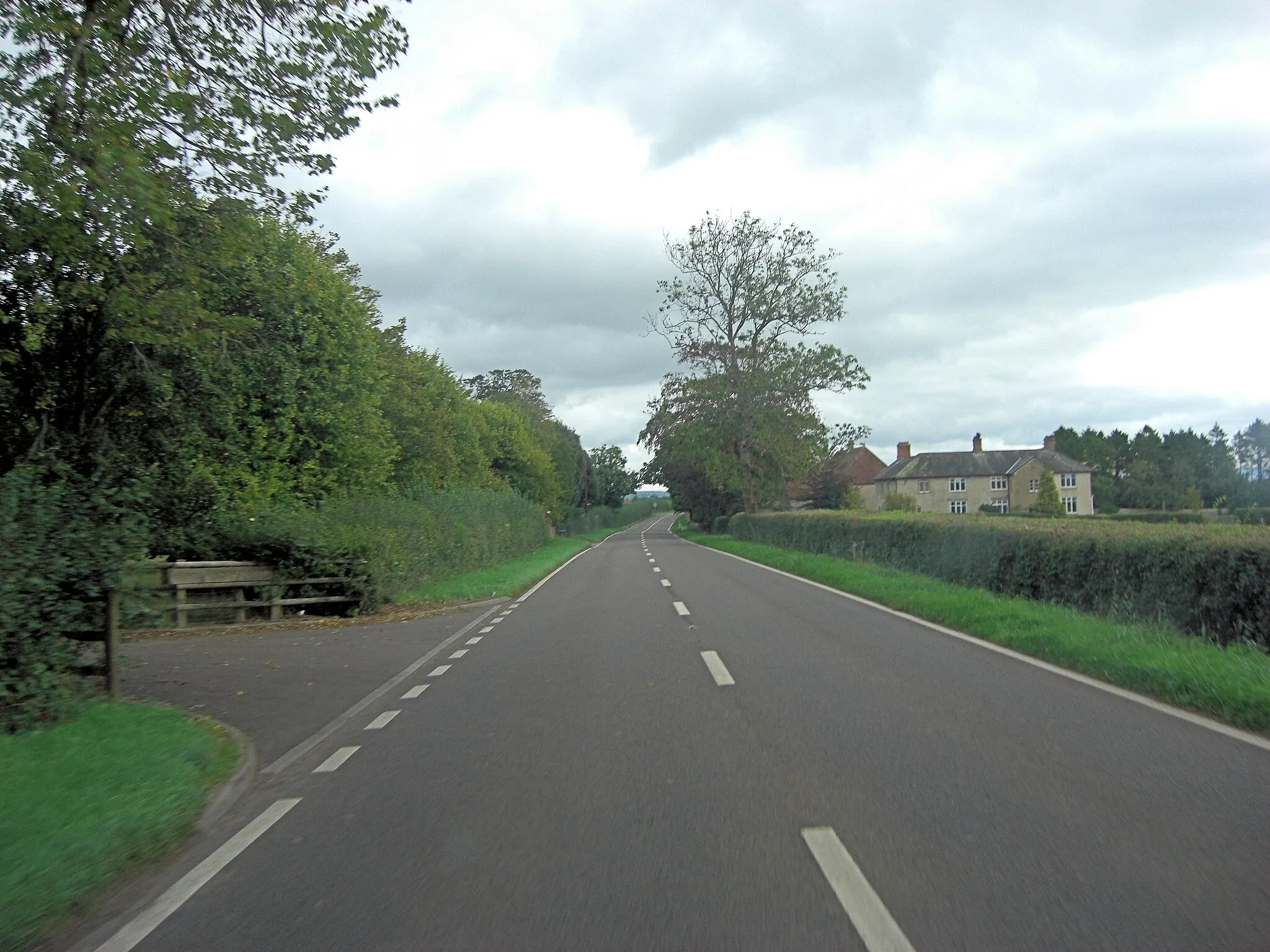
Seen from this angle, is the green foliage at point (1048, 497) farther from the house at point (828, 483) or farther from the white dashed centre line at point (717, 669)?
the white dashed centre line at point (717, 669)

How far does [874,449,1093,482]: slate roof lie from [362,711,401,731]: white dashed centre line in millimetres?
85089

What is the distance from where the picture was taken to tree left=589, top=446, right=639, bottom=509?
113 meters

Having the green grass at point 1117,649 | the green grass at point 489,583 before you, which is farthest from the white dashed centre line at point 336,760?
the green grass at point 489,583

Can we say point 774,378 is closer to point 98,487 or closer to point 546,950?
point 98,487

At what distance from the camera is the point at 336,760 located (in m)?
7.19

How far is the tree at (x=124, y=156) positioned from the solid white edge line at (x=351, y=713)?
502 cm

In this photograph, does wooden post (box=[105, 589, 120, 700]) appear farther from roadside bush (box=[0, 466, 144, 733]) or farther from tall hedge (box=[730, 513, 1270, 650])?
tall hedge (box=[730, 513, 1270, 650])

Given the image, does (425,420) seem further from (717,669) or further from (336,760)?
(336,760)

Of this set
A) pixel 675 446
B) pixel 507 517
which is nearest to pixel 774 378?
pixel 675 446

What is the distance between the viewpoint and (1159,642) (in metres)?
10.3

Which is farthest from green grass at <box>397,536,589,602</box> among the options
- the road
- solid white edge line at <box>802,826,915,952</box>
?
solid white edge line at <box>802,826,915,952</box>

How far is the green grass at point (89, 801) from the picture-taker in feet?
14.3

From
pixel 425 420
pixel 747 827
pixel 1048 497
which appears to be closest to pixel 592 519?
pixel 1048 497

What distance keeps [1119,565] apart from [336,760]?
1030cm
